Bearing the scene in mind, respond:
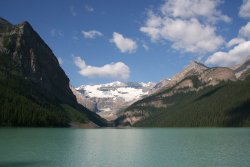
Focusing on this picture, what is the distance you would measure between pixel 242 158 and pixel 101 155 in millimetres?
26117

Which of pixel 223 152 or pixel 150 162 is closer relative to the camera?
pixel 150 162

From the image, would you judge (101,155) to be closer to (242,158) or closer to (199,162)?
(199,162)

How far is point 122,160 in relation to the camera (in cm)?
6359

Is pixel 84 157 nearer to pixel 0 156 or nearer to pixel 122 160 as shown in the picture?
pixel 122 160

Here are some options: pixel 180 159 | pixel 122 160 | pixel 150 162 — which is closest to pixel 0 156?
pixel 122 160

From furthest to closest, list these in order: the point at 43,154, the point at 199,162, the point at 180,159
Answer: the point at 43,154 → the point at 180,159 → the point at 199,162

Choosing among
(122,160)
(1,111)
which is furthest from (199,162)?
(1,111)

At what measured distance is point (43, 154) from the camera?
7000 cm

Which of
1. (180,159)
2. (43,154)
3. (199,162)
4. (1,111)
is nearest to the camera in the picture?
(199,162)

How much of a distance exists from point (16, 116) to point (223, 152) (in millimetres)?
147617

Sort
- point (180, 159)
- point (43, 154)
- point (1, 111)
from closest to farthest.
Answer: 1. point (180, 159)
2. point (43, 154)
3. point (1, 111)

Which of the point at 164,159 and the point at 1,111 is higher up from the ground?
the point at 1,111

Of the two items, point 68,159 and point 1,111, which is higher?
point 1,111

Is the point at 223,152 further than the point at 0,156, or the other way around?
the point at 223,152
